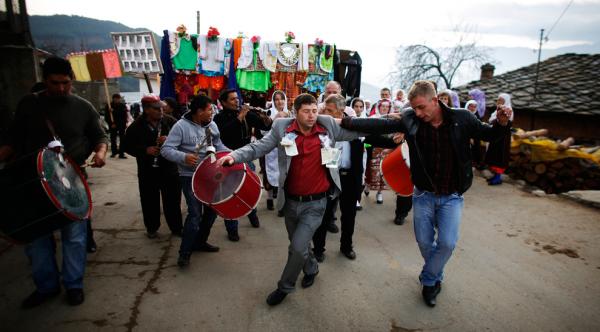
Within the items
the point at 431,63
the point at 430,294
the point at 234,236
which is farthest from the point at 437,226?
the point at 431,63

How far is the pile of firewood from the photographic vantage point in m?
7.95

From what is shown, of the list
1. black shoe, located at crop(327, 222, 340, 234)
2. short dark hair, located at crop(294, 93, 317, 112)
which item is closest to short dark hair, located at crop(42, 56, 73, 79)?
short dark hair, located at crop(294, 93, 317, 112)

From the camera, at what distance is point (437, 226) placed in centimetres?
334

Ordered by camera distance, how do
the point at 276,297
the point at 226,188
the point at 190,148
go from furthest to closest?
the point at 190,148
the point at 226,188
the point at 276,297

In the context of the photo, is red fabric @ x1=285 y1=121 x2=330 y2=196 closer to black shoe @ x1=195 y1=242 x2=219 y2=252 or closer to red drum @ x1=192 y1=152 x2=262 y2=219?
red drum @ x1=192 y1=152 x2=262 y2=219

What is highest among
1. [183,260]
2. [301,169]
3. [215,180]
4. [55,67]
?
[55,67]

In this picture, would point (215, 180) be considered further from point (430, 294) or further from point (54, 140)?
point (430, 294)

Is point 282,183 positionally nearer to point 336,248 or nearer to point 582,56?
point 336,248

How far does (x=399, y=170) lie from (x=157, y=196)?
3337mm

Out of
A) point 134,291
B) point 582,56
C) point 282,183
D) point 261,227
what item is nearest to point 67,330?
point 134,291

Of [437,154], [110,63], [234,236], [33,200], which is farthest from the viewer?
[110,63]

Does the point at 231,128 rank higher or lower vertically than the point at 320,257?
higher

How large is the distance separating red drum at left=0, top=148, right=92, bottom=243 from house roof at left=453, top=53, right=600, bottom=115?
1269 centimetres

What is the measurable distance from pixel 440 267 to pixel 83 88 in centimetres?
2845
